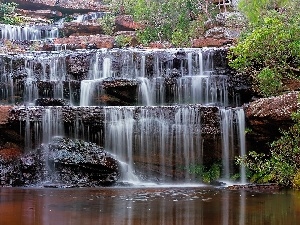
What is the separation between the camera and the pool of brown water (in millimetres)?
7609

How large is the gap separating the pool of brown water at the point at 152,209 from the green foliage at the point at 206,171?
16.0 ft

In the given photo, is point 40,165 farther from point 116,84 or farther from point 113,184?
point 116,84

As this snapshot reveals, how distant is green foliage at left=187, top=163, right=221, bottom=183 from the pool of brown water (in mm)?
4882

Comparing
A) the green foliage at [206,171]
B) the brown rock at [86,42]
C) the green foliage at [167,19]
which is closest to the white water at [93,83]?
the green foliage at [206,171]

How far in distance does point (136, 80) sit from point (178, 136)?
4.52 metres

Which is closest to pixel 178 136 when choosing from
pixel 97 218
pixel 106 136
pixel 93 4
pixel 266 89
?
pixel 106 136

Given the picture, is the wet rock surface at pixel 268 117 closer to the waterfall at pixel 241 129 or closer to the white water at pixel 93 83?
the waterfall at pixel 241 129

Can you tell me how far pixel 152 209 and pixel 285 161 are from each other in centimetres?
697

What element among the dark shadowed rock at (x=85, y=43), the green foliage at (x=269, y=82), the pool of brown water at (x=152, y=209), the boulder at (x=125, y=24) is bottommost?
the pool of brown water at (x=152, y=209)

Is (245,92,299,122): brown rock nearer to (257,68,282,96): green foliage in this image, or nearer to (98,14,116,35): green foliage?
(257,68,282,96): green foliage

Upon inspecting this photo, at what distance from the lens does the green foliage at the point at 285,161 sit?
45.9ft

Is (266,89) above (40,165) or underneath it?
above

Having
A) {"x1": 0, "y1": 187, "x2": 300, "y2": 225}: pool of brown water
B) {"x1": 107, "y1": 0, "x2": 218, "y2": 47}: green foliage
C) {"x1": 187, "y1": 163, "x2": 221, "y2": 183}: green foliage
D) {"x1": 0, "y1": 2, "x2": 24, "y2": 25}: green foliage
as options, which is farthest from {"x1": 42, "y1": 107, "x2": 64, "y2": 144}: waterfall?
{"x1": 0, "y1": 2, "x2": 24, "y2": 25}: green foliage

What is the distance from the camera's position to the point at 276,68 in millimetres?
18516
